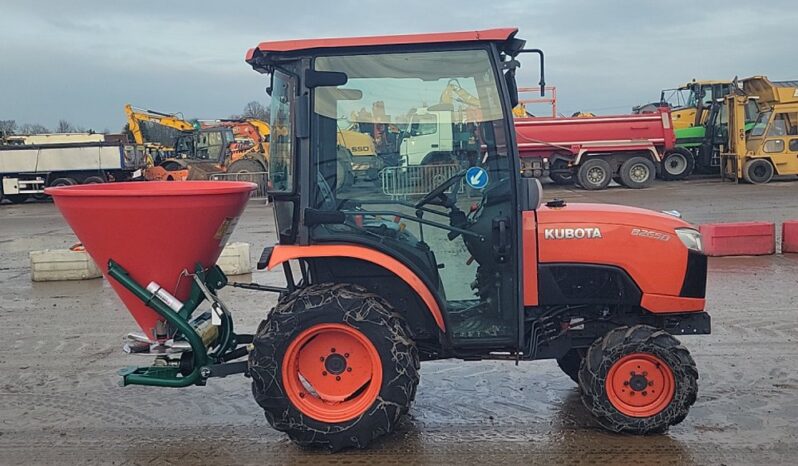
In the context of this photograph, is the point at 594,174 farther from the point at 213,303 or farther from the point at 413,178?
the point at 213,303

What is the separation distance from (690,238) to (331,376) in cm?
221

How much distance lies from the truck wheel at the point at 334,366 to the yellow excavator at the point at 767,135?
64.9ft

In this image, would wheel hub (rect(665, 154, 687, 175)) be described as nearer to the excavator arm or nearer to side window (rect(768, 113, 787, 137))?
side window (rect(768, 113, 787, 137))

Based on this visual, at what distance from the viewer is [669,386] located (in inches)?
167

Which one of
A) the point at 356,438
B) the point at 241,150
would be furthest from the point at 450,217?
the point at 241,150

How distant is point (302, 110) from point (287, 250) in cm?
77

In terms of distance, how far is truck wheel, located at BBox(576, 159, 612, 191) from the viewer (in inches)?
835

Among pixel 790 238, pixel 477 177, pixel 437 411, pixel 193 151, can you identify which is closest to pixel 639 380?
pixel 437 411

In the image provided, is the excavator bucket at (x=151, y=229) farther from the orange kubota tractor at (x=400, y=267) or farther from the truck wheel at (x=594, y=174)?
the truck wheel at (x=594, y=174)

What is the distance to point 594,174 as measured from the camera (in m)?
21.3

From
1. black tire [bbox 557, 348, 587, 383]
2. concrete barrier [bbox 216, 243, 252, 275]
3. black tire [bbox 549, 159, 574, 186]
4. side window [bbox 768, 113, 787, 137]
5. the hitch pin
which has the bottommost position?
black tire [bbox 557, 348, 587, 383]

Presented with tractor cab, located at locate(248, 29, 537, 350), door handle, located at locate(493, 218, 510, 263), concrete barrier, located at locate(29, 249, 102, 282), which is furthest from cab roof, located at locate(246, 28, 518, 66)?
concrete barrier, located at locate(29, 249, 102, 282)

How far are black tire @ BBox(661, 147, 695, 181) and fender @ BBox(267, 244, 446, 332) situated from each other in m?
20.5

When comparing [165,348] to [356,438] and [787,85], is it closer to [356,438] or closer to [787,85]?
[356,438]
